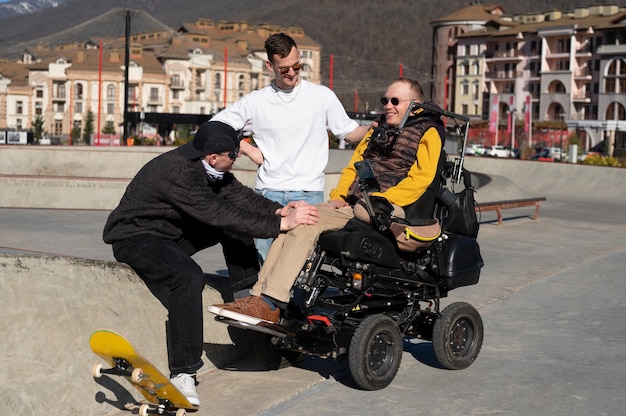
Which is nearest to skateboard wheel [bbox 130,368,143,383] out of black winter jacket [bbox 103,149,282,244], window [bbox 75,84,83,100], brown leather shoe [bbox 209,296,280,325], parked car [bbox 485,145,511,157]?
brown leather shoe [bbox 209,296,280,325]

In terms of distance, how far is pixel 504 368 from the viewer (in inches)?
269

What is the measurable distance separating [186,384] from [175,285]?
552 mm

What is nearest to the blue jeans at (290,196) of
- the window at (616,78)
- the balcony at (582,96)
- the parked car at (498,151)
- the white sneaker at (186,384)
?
the white sneaker at (186,384)

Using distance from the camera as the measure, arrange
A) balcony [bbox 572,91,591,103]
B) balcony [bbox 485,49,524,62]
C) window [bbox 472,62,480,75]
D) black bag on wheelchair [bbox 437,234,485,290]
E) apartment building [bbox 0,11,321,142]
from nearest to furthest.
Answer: black bag on wheelchair [bbox 437,234,485,290]
balcony [bbox 572,91,591,103]
apartment building [bbox 0,11,321,142]
balcony [bbox 485,49,524,62]
window [bbox 472,62,480,75]

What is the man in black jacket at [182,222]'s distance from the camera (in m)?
5.61

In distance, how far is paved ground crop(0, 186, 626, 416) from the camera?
5871 millimetres

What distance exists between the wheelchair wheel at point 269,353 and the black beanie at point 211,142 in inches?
50.9

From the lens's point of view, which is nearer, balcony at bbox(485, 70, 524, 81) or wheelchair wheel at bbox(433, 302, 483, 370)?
wheelchair wheel at bbox(433, 302, 483, 370)

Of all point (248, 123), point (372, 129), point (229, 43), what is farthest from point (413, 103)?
point (229, 43)

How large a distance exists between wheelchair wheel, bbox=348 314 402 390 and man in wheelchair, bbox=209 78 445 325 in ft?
1.60

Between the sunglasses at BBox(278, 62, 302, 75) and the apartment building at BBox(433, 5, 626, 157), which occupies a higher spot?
the apartment building at BBox(433, 5, 626, 157)

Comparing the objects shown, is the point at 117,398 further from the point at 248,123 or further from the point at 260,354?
the point at 248,123

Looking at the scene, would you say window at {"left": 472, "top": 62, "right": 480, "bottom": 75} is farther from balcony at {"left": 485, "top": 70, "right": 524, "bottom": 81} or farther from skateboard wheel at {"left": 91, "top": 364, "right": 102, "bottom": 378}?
skateboard wheel at {"left": 91, "top": 364, "right": 102, "bottom": 378}

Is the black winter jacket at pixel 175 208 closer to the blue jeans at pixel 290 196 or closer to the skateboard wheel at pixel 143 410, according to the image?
the blue jeans at pixel 290 196
